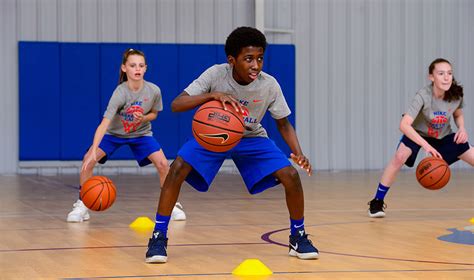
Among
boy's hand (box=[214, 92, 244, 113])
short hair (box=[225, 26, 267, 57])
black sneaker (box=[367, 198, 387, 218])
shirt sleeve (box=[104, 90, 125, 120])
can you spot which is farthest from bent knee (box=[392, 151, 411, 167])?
boy's hand (box=[214, 92, 244, 113])

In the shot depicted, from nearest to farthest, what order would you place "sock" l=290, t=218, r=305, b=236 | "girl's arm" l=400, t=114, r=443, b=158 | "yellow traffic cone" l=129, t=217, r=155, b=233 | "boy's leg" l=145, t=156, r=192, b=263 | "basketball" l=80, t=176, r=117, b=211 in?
"boy's leg" l=145, t=156, r=192, b=263
"sock" l=290, t=218, r=305, b=236
"basketball" l=80, t=176, r=117, b=211
"yellow traffic cone" l=129, t=217, r=155, b=233
"girl's arm" l=400, t=114, r=443, b=158

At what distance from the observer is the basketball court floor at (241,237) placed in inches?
197

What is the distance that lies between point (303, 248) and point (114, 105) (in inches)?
110

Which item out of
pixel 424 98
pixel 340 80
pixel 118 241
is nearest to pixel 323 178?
pixel 340 80

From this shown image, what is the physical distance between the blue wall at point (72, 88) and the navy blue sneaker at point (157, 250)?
33.3 ft

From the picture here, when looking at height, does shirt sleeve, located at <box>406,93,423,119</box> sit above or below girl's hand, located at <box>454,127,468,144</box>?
above

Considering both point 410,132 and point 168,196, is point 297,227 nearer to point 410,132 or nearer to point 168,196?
point 168,196

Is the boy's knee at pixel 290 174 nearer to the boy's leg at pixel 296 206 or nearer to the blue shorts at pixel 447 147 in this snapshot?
the boy's leg at pixel 296 206

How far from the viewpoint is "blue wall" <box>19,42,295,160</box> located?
15250mm

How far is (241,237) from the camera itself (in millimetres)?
6527

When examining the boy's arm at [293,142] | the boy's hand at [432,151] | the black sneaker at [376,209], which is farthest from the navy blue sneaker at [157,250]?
the black sneaker at [376,209]

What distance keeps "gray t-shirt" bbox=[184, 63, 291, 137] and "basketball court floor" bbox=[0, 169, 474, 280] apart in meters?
0.87

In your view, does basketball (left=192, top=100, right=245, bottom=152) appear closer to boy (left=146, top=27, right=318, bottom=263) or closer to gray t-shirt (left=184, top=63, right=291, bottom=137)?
boy (left=146, top=27, right=318, bottom=263)

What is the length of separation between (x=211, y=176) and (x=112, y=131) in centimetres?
259
